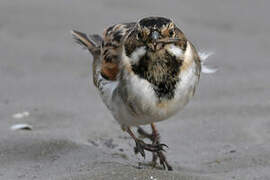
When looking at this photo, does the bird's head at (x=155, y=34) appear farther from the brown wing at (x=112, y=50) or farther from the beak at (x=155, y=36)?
the brown wing at (x=112, y=50)

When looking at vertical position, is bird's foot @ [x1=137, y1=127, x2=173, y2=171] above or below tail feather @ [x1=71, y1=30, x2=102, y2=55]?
below

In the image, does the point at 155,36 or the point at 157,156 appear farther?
the point at 157,156

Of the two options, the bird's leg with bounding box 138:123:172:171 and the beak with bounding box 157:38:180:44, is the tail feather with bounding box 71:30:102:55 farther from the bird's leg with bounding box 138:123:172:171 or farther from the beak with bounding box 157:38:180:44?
the beak with bounding box 157:38:180:44

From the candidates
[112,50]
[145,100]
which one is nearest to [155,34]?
[145,100]

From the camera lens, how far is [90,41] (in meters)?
7.19

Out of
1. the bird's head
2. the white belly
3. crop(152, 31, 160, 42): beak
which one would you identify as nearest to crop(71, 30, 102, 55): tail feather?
the white belly

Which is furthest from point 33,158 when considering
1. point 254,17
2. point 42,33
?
point 254,17

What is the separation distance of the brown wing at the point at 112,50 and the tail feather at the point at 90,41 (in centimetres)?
36

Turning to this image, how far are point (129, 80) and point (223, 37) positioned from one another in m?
4.60

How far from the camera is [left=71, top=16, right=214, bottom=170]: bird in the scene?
5.17 metres

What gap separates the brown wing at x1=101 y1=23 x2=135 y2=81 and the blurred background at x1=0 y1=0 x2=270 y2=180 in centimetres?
79

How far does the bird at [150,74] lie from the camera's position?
5.17 metres

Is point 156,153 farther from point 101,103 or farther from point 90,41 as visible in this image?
point 101,103

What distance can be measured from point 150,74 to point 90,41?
2.01 metres
